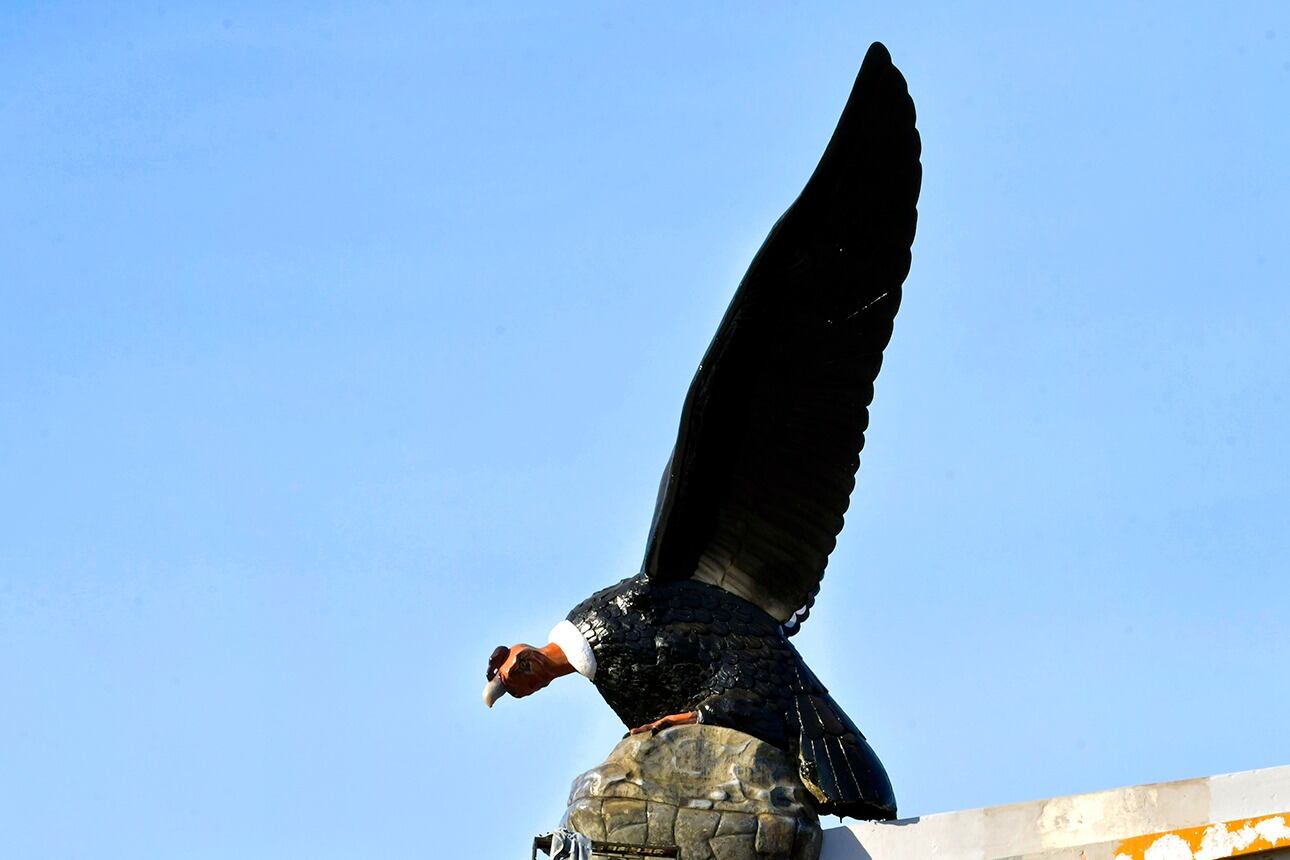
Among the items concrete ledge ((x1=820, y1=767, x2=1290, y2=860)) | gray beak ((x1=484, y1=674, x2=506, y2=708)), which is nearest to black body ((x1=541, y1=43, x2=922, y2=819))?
gray beak ((x1=484, y1=674, x2=506, y2=708))

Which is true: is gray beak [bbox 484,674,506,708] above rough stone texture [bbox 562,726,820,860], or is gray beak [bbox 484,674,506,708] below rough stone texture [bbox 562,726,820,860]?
above

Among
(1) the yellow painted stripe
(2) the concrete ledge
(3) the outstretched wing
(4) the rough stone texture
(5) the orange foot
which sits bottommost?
(1) the yellow painted stripe

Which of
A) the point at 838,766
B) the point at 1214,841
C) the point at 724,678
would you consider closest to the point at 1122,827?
the point at 1214,841

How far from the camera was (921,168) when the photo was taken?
1473 centimetres

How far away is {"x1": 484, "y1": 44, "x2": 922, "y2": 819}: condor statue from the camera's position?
1410cm

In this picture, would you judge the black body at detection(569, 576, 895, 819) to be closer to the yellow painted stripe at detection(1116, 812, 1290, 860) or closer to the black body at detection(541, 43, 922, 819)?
the black body at detection(541, 43, 922, 819)

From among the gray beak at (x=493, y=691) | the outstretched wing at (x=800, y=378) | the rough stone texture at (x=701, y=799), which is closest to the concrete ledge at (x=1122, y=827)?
the rough stone texture at (x=701, y=799)

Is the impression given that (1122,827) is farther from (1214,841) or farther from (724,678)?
(724,678)

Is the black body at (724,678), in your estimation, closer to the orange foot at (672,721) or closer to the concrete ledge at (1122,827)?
the orange foot at (672,721)

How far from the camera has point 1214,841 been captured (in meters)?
11.2

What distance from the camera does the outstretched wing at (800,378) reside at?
47.2 ft

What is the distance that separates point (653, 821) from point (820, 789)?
0.95m

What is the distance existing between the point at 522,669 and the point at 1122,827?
4.19 m

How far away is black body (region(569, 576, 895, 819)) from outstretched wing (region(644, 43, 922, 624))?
264 millimetres
